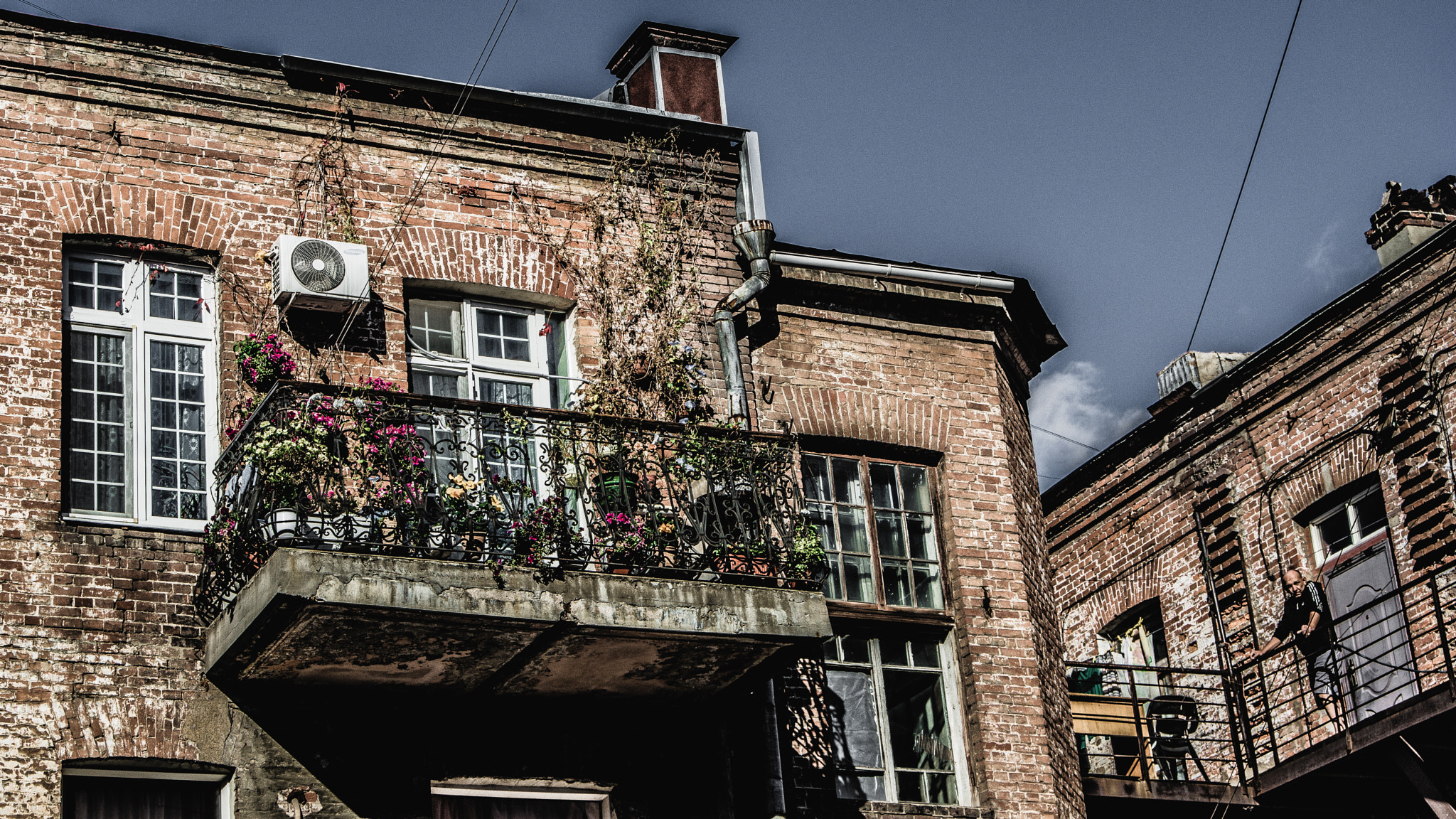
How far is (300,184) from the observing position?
12.4 meters

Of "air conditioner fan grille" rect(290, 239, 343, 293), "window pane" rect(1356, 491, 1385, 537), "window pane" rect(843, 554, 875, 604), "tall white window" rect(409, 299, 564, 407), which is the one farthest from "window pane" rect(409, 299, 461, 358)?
"window pane" rect(1356, 491, 1385, 537)

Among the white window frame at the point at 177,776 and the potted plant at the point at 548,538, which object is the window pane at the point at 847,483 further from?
the white window frame at the point at 177,776

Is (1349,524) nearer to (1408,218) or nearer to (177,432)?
(1408,218)

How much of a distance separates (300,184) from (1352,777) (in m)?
9.84

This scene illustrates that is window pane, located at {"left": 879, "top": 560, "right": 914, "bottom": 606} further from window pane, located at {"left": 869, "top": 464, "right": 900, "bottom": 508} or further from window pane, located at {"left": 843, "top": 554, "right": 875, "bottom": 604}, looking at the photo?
window pane, located at {"left": 869, "top": 464, "right": 900, "bottom": 508}

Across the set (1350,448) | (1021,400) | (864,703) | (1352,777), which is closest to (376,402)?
(864,703)

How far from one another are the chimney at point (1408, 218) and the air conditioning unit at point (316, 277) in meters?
11.0

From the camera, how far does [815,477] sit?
44.9 feet

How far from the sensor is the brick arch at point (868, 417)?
1376cm

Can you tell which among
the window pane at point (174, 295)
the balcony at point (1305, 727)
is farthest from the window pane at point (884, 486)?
the window pane at point (174, 295)

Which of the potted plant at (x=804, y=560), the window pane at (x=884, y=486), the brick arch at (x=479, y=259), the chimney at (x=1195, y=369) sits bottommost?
the potted plant at (x=804, y=560)

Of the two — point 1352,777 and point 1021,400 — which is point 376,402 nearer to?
point 1021,400

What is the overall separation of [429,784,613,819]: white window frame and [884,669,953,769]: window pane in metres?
2.62

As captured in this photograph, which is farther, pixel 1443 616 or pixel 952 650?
pixel 1443 616
